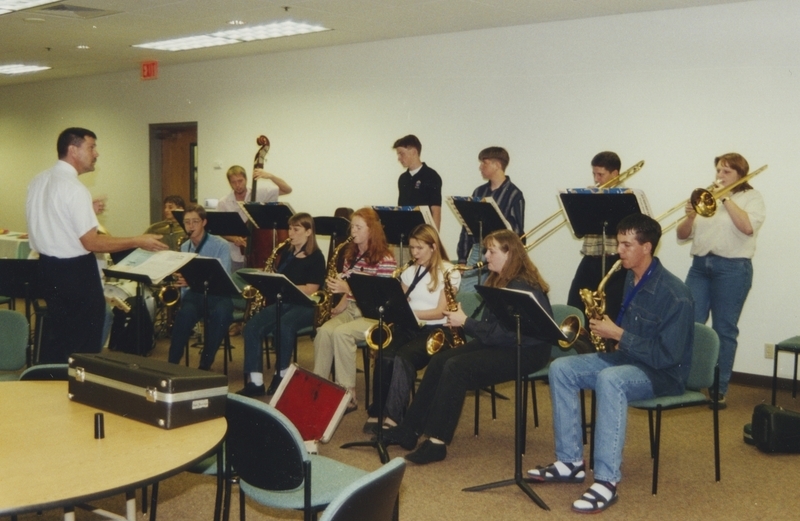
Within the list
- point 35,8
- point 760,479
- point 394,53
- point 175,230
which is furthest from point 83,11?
point 760,479

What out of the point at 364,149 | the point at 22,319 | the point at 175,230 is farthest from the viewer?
the point at 364,149

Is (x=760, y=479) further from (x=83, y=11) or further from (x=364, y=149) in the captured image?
(x=83, y=11)

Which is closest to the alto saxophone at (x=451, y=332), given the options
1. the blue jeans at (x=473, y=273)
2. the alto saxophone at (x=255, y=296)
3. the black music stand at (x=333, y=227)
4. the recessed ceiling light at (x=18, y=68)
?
the blue jeans at (x=473, y=273)

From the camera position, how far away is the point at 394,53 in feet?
26.7

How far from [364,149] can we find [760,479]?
17.2 feet

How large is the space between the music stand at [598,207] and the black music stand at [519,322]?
4.28 ft

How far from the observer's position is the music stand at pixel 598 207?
5039mm

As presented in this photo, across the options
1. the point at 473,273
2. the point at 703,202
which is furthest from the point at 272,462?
the point at 473,273

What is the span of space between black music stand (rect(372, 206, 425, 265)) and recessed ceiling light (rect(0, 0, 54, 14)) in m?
3.09

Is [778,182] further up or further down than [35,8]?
further down

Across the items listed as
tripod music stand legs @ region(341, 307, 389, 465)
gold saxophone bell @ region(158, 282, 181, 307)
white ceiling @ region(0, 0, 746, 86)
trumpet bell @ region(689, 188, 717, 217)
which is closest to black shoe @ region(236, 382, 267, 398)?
gold saxophone bell @ region(158, 282, 181, 307)

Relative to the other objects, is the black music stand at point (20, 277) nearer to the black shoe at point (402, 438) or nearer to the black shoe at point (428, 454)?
the black shoe at point (402, 438)

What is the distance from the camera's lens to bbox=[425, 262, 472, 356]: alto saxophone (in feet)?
16.1

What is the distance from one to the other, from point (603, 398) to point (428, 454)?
1.03m
